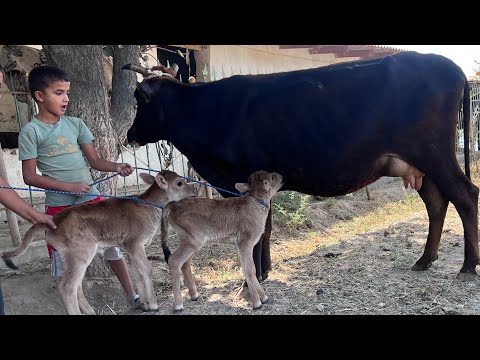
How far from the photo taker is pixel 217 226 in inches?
162

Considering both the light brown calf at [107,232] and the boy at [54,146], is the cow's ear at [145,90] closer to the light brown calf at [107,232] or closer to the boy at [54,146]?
the boy at [54,146]

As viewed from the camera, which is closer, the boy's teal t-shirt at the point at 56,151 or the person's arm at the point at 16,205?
the person's arm at the point at 16,205

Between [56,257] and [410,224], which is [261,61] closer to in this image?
[410,224]

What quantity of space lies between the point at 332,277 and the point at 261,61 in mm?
9002

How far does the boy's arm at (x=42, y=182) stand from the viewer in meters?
3.72

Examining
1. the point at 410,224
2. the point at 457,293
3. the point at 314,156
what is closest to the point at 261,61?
the point at 410,224

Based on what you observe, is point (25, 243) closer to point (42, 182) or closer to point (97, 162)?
point (42, 182)

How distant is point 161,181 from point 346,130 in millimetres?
1878

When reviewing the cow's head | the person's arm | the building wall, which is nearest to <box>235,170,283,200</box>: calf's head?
the cow's head

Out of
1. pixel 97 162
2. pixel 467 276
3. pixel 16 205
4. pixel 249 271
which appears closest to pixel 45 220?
pixel 16 205

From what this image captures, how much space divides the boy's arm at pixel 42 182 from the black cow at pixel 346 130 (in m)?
1.46

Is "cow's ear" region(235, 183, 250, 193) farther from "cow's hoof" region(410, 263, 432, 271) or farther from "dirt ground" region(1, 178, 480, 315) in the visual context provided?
"cow's hoof" region(410, 263, 432, 271)

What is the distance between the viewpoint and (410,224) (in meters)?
7.40

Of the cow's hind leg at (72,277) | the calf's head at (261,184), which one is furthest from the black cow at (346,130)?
the cow's hind leg at (72,277)
